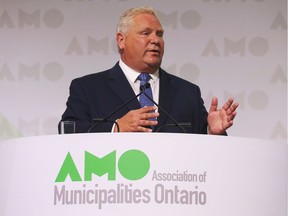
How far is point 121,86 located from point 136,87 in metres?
0.07

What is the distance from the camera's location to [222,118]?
2984mm

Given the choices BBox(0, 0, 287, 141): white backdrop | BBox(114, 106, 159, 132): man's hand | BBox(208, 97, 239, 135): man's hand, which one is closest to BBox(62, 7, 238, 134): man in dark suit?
BBox(208, 97, 239, 135): man's hand

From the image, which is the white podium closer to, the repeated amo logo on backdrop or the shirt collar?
the repeated amo logo on backdrop

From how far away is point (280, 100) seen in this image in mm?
4484

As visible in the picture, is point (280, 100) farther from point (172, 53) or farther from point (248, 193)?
point (248, 193)

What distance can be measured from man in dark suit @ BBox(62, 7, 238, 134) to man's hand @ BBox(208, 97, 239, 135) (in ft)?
0.85

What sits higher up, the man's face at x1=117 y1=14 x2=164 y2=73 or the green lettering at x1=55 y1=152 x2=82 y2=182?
the man's face at x1=117 y1=14 x2=164 y2=73

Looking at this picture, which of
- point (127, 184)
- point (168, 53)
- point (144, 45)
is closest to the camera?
point (127, 184)

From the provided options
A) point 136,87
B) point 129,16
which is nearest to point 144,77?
point 136,87

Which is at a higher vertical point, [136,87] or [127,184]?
[136,87]

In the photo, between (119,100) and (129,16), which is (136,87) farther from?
(129,16)

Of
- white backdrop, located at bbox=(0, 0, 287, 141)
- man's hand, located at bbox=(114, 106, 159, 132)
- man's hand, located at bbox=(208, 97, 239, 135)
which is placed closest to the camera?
man's hand, located at bbox=(114, 106, 159, 132)

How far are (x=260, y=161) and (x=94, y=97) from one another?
1073 millimetres

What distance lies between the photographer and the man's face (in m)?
3.44
